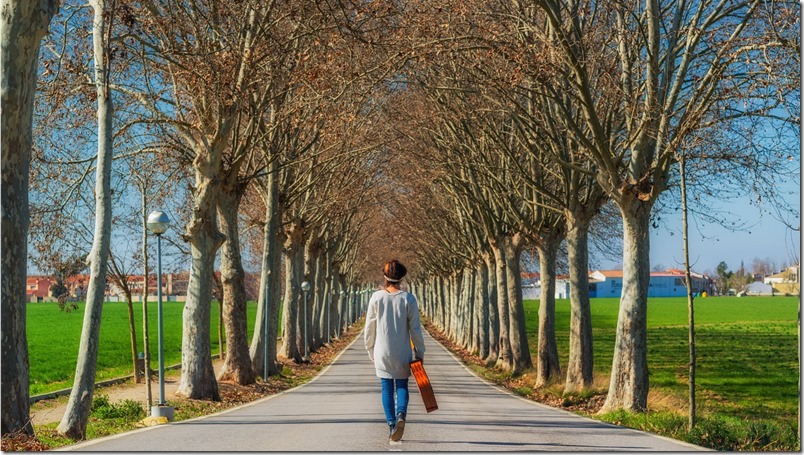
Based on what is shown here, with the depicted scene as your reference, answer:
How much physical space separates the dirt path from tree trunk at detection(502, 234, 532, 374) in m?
9.76

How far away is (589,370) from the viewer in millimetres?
22734

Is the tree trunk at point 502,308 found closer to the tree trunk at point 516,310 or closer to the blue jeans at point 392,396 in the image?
the tree trunk at point 516,310

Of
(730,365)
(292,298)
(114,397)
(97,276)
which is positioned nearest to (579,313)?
(114,397)

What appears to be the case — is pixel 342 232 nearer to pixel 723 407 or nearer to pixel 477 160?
pixel 477 160

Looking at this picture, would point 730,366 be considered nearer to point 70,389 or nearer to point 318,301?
point 318,301

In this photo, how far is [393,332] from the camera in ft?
32.6

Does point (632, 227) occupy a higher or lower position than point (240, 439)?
higher

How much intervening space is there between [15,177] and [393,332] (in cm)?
441

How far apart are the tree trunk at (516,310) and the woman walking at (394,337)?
2031cm

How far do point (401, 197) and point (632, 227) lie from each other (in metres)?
32.0

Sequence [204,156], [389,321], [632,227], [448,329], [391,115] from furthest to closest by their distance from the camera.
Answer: [448,329], [391,115], [204,156], [632,227], [389,321]

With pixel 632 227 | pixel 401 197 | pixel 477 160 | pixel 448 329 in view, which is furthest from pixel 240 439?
pixel 448 329

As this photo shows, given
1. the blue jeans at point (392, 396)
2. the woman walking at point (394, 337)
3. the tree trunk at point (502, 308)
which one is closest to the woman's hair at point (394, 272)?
the woman walking at point (394, 337)

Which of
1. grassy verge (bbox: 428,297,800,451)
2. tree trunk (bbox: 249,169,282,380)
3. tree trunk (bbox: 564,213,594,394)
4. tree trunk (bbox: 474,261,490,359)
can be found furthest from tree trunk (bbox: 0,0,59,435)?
tree trunk (bbox: 474,261,490,359)
